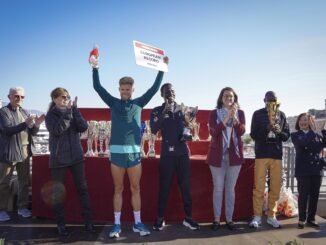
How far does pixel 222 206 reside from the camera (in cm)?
452

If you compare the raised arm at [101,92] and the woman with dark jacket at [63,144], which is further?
the raised arm at [101,92]

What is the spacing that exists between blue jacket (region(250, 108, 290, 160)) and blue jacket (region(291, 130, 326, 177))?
196mm

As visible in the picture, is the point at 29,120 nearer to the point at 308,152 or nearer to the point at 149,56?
the point at 149,56

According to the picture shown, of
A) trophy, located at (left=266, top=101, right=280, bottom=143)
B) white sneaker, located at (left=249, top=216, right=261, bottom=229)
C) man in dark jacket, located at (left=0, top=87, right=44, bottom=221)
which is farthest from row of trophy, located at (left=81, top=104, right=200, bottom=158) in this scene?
white sneaker, located at (left=249, top=216, right=261, bottom=229)

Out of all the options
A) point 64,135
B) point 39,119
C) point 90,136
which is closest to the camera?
point 64,135

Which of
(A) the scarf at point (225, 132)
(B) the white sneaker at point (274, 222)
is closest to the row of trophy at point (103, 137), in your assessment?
(A) the scarf at point (225, 132)

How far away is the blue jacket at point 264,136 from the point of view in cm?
422

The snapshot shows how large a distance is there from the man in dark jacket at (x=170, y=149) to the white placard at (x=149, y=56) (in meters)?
0.27

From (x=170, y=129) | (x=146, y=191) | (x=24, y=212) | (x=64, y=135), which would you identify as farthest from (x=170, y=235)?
(x=24, y=212)

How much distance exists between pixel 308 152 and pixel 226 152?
3.82ft

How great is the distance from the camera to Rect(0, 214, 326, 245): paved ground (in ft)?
12.3

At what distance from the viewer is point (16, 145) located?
4.56m

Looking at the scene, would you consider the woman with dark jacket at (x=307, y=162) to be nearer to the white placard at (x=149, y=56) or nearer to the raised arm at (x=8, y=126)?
the white placard at (x=149, y=56)

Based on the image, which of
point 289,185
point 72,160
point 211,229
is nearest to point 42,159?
point 72,160
